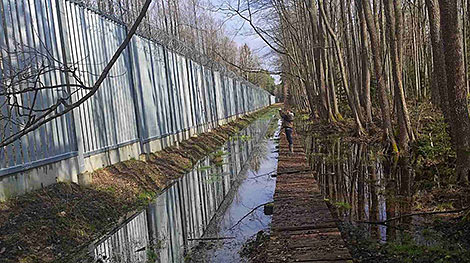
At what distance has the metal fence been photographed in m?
8.14

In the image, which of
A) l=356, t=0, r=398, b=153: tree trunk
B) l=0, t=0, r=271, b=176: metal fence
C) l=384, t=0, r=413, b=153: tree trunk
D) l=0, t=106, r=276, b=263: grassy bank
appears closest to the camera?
l=0, t=106, r=276, b=263: grassy bank

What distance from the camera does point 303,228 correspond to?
7.12m

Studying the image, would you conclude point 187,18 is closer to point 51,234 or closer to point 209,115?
point 209,115

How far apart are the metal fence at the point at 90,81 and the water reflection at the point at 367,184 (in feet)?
18.6

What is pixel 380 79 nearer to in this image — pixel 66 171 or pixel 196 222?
pixel 196 222

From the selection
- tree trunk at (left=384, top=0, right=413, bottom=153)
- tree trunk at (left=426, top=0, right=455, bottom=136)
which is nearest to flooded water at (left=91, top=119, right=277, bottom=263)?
tree trunk at (left=384, top=0, right=413, bottom=153)

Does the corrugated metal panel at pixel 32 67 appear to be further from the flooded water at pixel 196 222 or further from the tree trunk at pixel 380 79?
the tree trunk at pixel 380 79

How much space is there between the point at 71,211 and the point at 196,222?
2404mm

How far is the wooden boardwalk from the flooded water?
0.60 metres

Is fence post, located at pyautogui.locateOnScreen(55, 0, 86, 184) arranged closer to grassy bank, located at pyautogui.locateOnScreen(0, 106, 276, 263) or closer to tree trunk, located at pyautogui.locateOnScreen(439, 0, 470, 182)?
Result: grassy bank, located at pyautogui.locateOnScreen(0, 106, 276, 263)

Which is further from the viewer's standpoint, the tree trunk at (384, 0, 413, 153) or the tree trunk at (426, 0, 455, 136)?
the tree trunk at (384, 0, 413, 153)

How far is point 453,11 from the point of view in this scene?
7.59 m

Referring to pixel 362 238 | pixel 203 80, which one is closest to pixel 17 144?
pixel 362 238

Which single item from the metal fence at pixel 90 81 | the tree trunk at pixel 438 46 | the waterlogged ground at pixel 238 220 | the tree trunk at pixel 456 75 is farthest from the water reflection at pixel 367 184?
the metal fence at pixel 90 81
